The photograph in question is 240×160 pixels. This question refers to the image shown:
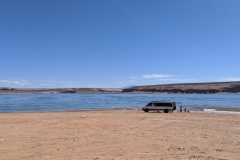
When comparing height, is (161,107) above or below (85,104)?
above

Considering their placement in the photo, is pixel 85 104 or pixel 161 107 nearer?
pixel 161 107

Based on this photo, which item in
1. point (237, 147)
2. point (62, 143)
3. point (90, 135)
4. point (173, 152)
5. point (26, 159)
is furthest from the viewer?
point (90, 135)

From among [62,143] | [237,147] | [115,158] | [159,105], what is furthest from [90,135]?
[159,105]

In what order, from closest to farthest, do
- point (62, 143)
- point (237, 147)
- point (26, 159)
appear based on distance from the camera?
point (26, 159)
point (237, 147)
point (62, 143)

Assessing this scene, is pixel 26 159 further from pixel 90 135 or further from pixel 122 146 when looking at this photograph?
pixel 90 135

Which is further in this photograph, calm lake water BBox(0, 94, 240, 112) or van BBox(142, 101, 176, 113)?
calm lake water BBox(0, 94, 240, 112)

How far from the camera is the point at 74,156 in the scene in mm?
11266

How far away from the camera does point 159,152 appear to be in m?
11.9

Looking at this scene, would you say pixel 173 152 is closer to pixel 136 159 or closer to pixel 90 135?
pixel 136 159

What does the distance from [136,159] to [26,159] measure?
154 inches

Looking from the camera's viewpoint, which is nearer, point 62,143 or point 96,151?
point 96,151

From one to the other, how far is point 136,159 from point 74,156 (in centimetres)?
235

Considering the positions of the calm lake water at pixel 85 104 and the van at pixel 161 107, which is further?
the calm lake water at pixel 85 104

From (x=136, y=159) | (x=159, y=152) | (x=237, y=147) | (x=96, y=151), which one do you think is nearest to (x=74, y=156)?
(x=96, y=151)
